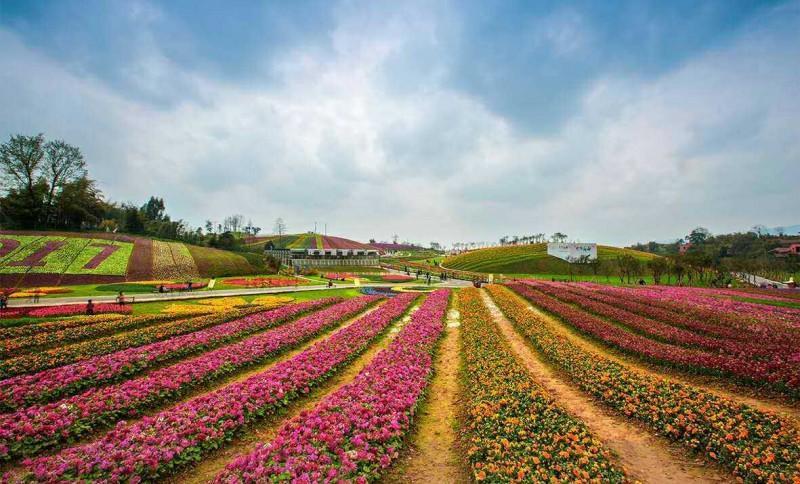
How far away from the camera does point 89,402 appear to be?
989cm

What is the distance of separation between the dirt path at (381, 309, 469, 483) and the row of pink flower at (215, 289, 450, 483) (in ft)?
1.20

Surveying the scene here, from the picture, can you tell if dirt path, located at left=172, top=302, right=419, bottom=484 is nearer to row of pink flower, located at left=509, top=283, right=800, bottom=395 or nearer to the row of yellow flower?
the row of yellow flower

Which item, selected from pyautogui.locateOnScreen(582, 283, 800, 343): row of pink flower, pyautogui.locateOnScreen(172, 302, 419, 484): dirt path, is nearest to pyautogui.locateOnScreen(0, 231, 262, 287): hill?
pyautogui.locateOnScreen(172, 302, 419, 484): dirt path


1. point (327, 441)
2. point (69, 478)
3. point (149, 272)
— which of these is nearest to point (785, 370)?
point (327, 441)

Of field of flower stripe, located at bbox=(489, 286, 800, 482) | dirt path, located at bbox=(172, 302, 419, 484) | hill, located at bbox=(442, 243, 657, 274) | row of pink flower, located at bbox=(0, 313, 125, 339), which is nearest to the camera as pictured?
field of flower stripe, located at bbox=(489, 286, 800, 482)

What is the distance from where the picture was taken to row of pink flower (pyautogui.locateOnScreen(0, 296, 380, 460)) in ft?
26.9

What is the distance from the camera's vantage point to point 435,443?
29.9 ft

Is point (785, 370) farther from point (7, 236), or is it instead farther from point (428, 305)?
point (7, 236)

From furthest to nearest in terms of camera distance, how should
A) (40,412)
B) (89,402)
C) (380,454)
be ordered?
(89,402)
(40,412)
(380,454)

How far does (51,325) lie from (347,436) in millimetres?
19956

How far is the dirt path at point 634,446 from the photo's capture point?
24.9ft

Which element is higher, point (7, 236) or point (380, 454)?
point (7, 236)

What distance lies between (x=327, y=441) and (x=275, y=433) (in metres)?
2.34

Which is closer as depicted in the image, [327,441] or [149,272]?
[327,441]
